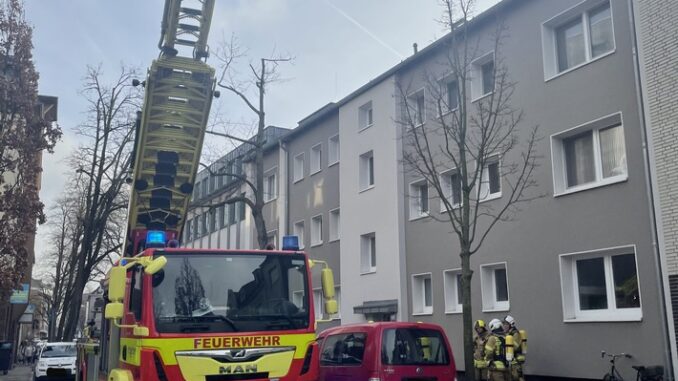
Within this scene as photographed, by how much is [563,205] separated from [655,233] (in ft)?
7.95

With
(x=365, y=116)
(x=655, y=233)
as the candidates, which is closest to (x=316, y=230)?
(x=365, y=116)

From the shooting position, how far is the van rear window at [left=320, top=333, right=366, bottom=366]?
10575 millimetres

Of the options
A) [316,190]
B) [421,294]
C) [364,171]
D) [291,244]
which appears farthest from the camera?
[316,190]

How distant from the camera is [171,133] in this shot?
37.9 ft

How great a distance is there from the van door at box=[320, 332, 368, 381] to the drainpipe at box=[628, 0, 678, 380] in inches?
226

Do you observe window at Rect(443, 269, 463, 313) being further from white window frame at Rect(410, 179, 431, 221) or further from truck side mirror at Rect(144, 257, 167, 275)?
truck side mirror at Rect(144, 257, 167, 275)

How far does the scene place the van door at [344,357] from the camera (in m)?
10.4

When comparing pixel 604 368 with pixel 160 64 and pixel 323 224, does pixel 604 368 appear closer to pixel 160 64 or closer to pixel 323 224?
pixel 160 64

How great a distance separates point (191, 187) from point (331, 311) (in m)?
3.90

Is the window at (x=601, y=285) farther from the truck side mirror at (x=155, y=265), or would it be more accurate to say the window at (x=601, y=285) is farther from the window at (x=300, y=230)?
the window at (x=300, y=230)

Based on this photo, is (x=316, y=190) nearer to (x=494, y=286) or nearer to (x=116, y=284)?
(x=494, y=286)

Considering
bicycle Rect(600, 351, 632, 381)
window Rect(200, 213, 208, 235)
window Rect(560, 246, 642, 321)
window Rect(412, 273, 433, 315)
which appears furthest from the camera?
window Rect(200, 213, 208, 235)

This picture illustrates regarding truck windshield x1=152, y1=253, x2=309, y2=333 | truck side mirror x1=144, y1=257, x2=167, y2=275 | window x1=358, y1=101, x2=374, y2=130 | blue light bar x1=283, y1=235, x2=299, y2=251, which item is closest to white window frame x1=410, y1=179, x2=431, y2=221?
window x1=358, y1=101, x2=374, y2=130

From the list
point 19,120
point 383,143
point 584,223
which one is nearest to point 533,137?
point 584,223
